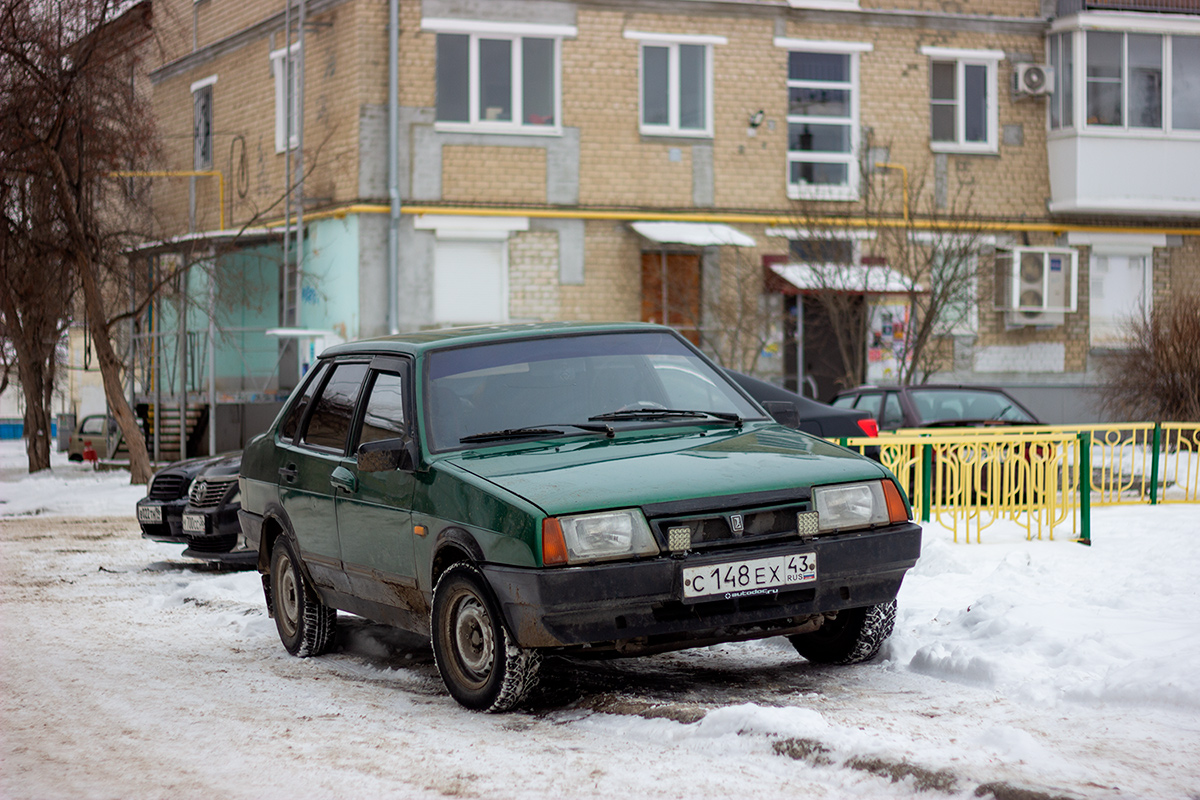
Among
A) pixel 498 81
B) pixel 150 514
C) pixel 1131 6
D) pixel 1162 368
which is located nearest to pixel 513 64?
pixel 498 81

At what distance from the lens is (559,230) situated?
25.0 metres

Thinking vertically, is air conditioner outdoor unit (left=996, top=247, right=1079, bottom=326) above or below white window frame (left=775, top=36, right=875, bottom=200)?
below

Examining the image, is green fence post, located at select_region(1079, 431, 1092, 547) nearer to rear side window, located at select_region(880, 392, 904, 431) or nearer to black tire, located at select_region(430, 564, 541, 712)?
rear side window, located at select_region(880, 392, 904, 431)

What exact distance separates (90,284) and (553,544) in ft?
58.0

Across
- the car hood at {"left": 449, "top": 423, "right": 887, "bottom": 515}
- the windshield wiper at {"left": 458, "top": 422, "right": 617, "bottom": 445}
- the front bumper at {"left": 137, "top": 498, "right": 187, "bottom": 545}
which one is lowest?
the front bumper at {"left": 137, "top": 498, "right": 187, "bottom": 545}

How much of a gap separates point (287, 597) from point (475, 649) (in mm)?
2361

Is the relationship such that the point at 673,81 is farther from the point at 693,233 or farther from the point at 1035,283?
the point at 1035,283

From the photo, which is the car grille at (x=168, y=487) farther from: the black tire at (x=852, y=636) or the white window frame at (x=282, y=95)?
the white window frame at (x=282, y=95)

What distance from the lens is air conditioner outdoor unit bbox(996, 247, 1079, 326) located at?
26734mm

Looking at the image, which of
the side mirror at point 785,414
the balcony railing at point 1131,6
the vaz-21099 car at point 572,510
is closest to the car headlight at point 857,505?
the vaz-21099 car at point 572,510

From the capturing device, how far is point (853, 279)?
2442cm

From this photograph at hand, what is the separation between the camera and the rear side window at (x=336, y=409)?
7.06 meters

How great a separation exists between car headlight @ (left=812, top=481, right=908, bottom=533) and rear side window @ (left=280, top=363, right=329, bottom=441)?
3125 mm

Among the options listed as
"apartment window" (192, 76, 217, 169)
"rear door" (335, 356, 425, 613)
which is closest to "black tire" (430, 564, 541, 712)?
"rear door" (335, 356, 425, 613)
